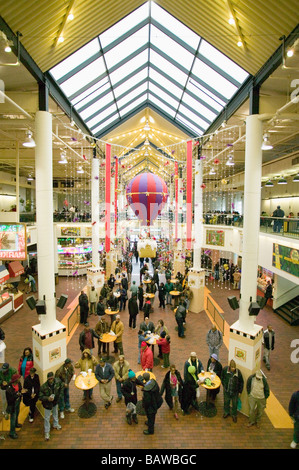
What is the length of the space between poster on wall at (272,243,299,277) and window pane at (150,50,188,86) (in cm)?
680

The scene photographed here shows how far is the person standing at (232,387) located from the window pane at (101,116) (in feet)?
34.0

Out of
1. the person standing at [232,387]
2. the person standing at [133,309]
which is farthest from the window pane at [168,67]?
the person standing at [232,387]

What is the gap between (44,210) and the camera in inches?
266

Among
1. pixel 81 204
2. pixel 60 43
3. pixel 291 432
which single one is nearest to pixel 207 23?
pixel 60 43

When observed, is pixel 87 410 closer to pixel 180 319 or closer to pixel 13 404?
pixel 13 404

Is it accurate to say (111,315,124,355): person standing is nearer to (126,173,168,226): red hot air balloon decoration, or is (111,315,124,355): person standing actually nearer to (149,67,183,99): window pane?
(126,173,168,226): red hot air balloon decoration

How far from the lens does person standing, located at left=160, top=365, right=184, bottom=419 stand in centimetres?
578

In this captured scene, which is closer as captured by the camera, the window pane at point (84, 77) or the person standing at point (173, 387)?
the person standing at point (173, 387)

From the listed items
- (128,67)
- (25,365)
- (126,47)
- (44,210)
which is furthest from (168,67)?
(25,365)

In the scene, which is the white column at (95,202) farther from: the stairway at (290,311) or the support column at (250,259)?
the stairway at (290,311)

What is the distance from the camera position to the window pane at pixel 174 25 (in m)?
7.66

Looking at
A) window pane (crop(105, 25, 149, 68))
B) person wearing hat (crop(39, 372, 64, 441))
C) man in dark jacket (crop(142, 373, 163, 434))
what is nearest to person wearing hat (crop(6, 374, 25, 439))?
person wearing hat (crop(39, 372, 64, 441))

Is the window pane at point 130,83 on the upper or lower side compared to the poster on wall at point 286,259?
upper
